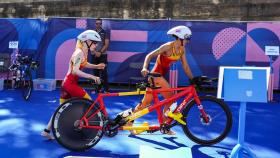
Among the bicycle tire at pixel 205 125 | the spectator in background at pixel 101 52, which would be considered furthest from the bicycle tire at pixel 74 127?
the spectator in background at pixel 101 52

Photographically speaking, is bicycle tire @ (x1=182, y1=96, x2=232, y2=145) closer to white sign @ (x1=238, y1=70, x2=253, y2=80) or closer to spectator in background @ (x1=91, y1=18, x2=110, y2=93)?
white sign @ (x1=238, y1=70, x2=253, y2=80)

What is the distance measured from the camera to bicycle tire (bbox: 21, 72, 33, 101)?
9875 millimetres

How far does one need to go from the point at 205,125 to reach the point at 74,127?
2.01 m

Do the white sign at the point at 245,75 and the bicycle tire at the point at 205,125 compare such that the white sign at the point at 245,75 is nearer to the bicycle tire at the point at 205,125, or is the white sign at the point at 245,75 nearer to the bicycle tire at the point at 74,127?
the bicycle tire at the point at 205,125

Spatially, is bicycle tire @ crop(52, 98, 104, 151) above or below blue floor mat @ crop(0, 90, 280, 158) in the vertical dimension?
above

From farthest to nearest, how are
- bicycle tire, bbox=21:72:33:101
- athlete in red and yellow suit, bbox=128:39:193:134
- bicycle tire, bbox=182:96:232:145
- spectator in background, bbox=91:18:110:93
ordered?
1. spectator in background, bbox=91:18:110:93
2. bicycle tire, bbox=21:72:33:101
3. athlete in red and yellow suit, bbox=128:39:193:134
4. bicycle tire, bbox=182:96:232:145

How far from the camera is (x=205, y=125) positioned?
6.37 m

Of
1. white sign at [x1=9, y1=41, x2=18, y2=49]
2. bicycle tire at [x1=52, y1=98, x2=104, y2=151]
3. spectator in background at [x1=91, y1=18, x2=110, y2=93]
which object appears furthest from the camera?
white sign at [x1=9, y1=41, x2=18, y2=49]

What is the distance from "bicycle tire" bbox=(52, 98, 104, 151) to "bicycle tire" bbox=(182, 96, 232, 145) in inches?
52.7

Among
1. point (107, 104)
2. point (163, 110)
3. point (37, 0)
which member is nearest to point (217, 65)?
point (107, 104)

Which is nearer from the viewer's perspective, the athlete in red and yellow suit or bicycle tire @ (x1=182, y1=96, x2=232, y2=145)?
bicycle tire @ (x1=182, y1=96, x2=232, y2=145)

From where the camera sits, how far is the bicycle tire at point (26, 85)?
988cm

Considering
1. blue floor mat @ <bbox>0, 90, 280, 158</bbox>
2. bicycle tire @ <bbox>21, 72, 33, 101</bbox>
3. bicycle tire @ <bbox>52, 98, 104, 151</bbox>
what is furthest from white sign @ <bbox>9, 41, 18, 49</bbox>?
bicycle tire @ <bbox>52, 98, 104, 151</bbox>

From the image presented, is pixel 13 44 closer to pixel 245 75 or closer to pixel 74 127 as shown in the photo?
pixel 74 127
